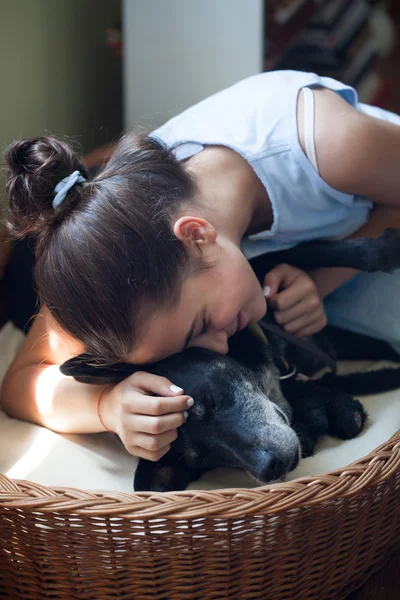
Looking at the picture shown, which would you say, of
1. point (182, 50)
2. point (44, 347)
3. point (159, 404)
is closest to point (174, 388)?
point (159, 404)

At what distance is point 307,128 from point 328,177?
94 mm

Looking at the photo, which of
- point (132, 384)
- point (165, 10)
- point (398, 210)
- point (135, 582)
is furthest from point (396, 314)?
point (165, 10)

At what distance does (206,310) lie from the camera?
3.53ft

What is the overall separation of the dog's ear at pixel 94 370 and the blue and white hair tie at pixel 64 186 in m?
0.24

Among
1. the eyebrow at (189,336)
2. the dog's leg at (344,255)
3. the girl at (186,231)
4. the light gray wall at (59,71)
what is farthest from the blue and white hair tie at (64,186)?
the light gray wall at (59,71)

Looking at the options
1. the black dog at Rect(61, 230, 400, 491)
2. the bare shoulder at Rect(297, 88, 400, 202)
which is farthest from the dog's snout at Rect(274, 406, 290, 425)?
the bare shoulder at Rect(297, 88, 400, 202)

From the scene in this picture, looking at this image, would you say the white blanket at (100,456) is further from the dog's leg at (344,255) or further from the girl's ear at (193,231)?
the girl's ear at (193,231)

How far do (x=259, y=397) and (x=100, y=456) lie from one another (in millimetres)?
319

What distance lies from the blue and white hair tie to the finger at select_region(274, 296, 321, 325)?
1.38ft

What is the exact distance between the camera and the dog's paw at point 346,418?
120 centimetres

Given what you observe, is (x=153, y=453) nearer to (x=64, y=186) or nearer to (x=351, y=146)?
(x=64, y=186)

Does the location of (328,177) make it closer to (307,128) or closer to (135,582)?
(307,128)

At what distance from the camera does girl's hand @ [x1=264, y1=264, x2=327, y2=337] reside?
1.27 metres

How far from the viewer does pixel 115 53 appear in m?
2.31
